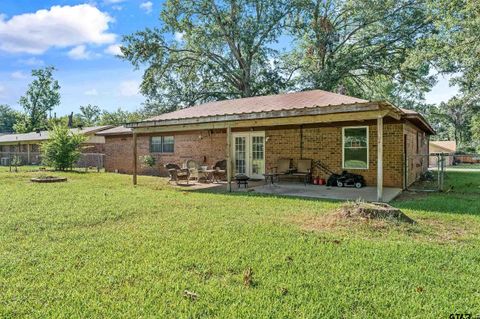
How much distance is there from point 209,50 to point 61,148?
505 inches

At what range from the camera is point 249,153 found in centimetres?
1464

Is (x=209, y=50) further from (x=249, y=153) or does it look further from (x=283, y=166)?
(x=283, y=166)

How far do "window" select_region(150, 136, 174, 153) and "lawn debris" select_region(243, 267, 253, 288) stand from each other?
46.6ft

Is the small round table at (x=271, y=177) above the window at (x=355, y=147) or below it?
below

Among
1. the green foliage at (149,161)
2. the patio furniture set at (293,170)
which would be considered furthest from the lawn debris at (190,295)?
the green foliage at (149,161)

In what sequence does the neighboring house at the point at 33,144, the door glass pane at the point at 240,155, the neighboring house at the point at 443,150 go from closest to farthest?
the door glass pane at the point at 240,155 → the neighboring house at the point at 33,144 → the neighboring house at the point at 443,150

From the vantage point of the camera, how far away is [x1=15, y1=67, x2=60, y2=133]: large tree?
50.2m

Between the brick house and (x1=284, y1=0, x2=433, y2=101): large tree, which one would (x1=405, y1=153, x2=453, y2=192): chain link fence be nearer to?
the brick house

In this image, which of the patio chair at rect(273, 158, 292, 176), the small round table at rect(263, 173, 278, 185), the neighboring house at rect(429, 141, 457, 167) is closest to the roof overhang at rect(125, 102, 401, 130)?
the small round table at rect(263, 173, 278, 185)

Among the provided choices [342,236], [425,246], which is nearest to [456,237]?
[425,246]

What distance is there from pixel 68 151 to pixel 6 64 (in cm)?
2404

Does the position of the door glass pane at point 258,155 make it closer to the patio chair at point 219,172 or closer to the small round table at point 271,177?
the small round table at point 271,177

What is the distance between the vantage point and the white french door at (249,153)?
47.1 feet

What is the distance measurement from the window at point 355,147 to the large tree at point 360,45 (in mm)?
10467
